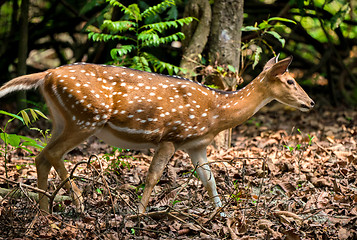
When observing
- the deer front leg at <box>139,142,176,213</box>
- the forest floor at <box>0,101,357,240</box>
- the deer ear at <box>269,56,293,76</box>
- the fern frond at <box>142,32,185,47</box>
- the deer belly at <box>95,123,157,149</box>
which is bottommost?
the forest floor at <box>0,101,357,240</box>

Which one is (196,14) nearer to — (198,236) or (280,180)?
(280,180)

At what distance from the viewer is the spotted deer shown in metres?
4.56

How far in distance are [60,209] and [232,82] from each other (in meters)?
3.52

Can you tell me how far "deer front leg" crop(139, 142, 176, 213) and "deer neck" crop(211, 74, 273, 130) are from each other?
68 cm

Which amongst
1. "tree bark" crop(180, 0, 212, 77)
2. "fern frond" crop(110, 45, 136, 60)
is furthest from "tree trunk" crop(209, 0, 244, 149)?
"fern frond" crop(110, 45, 136, 60)

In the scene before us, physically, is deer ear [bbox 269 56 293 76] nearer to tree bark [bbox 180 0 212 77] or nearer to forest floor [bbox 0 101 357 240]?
forest floor [bbox 0 101 357 240]

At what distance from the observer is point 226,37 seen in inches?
288

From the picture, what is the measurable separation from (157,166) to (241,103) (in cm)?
123

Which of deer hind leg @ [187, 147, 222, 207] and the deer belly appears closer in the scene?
the deer belly

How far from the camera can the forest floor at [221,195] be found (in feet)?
12.8

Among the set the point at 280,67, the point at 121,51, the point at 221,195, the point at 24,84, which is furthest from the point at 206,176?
the point at 121,51

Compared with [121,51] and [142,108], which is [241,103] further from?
[121,51]

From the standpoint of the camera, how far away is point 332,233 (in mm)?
4145

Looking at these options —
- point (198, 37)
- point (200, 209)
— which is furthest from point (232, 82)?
point (200, 209)
